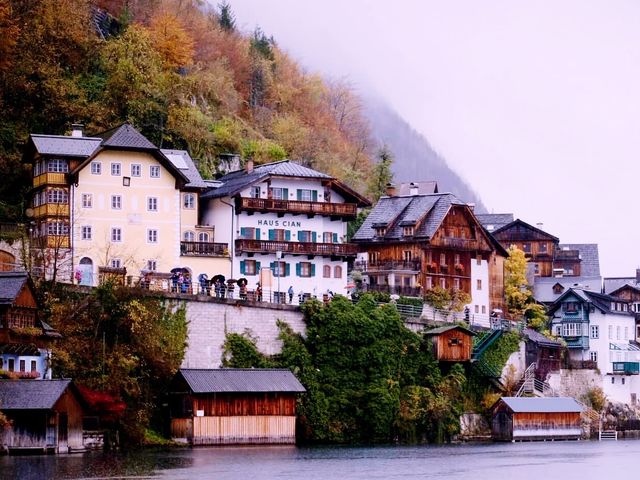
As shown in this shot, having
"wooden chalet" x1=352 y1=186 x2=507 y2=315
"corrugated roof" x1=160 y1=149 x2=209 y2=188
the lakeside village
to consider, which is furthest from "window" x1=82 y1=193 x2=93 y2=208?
"wooden chalet" x1=352 y1=186 x2=507 y2=315

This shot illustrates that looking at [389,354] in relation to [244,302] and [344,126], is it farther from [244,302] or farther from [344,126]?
[344,126]

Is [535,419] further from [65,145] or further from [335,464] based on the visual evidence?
[65,145]

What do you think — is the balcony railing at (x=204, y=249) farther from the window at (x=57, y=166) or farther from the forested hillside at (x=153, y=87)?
the forested hillside at (x=153, y=87)

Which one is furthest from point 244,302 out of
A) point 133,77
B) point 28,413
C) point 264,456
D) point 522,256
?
point 522,256

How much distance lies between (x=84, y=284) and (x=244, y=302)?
9173mm

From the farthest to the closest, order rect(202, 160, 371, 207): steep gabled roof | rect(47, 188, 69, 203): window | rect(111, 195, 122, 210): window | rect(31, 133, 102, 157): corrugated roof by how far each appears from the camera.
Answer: rect(202, 160, 371, 207): steep gabled roof
rect(111, 195, 122, 210): window
rect(31, 133, 102, 157): corrugated roof
rect(47, 188, 69, 203): window

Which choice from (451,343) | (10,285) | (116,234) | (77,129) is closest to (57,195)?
(116,234)

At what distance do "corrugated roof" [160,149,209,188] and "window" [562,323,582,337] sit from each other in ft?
113

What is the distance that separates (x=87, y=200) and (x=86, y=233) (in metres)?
2.07

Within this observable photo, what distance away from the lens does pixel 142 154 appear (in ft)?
293

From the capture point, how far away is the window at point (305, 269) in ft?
311

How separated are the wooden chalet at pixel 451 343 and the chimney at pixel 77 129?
82.3 feet

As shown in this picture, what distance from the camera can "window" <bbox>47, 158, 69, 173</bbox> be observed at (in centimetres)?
8644

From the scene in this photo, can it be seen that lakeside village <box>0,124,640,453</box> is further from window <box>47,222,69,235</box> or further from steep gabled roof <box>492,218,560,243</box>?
steep gabled roof <box>492,218,560,243</box>
